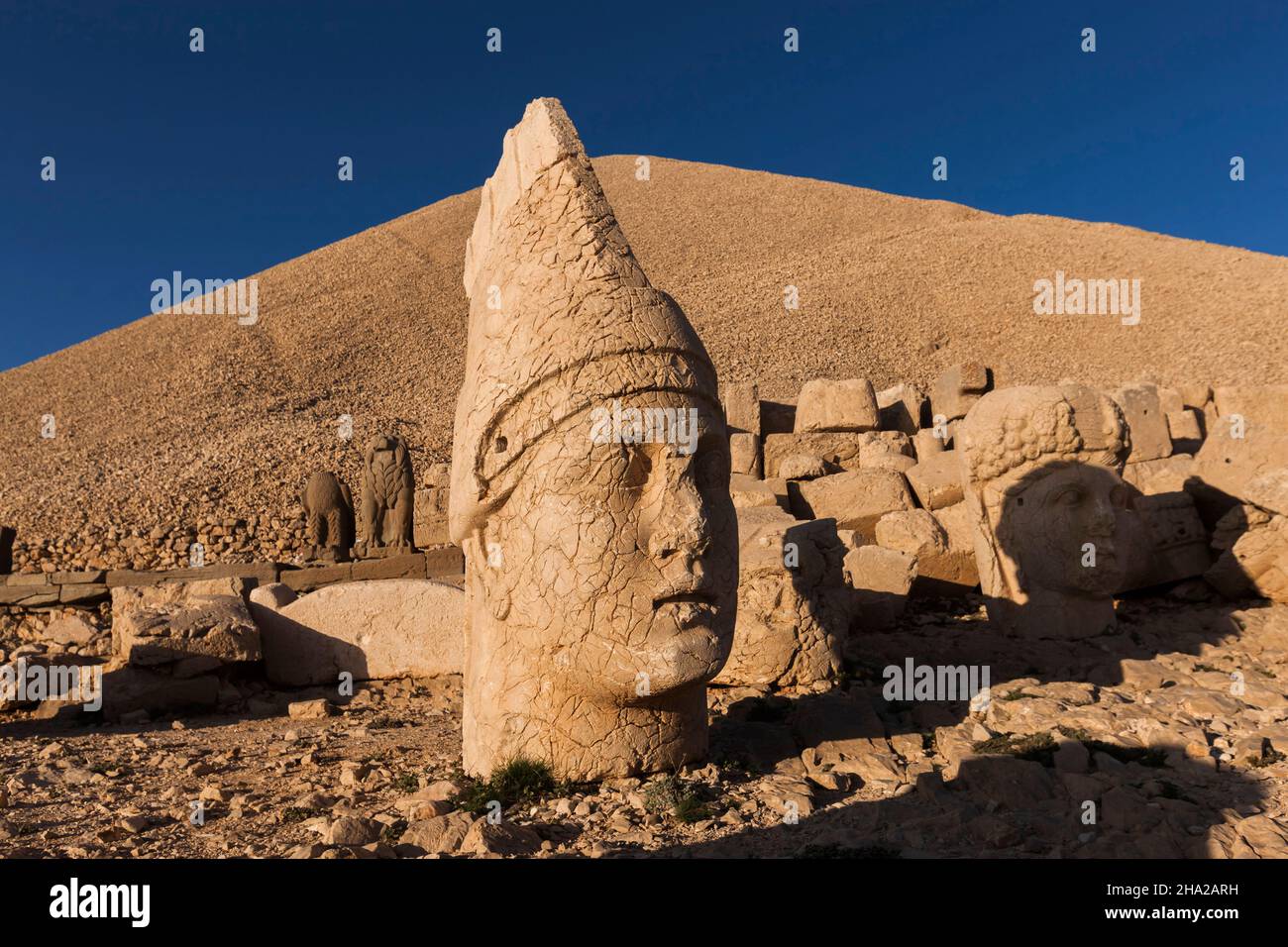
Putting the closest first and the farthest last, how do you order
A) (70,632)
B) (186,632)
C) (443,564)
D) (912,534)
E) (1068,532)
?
(186,632) < (1068,532) < (70,632) < (912,534) < (443,564)

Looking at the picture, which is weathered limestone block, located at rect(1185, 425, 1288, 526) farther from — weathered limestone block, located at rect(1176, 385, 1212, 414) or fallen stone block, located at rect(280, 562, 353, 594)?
fallen stone block, located at rect(280, 562, 353, 594)

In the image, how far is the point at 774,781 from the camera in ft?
14.2

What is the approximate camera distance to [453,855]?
330cm

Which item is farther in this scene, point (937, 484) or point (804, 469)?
point (804, 469)

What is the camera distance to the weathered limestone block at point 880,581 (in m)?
7.93

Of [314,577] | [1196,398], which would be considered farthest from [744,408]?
[1196,398]

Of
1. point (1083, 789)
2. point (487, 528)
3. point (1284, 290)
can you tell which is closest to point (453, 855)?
point (487, 528)

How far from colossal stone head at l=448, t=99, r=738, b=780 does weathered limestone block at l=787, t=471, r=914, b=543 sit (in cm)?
634

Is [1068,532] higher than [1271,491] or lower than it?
lower

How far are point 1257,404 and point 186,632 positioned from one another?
13218 millimetres

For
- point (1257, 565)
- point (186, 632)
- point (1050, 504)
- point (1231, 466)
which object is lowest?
point (186, 632)

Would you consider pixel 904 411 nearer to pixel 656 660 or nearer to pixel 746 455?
pixel 746 455

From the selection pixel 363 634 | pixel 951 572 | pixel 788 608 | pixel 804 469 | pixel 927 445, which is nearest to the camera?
pixel 788 608

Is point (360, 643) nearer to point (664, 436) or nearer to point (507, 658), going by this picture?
point (507, 658)
